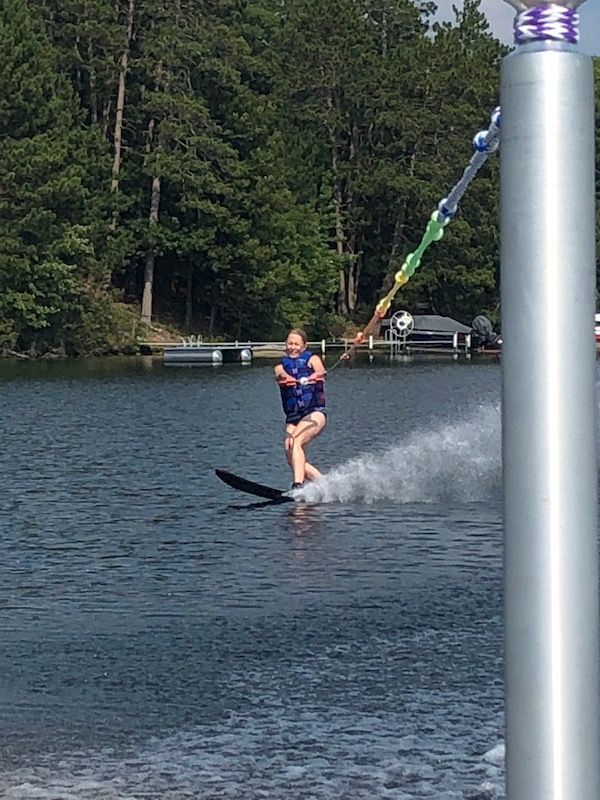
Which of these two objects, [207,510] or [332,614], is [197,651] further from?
[207,510]

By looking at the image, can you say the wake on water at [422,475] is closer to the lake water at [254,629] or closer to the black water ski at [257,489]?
the lake water at [254,629]

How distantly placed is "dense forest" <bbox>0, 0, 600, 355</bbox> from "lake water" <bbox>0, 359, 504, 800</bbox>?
4034 centimetres

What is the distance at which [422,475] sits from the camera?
15.6 meters

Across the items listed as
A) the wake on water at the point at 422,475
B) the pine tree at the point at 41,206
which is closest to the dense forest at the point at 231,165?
the pine tree at the point at 41,206

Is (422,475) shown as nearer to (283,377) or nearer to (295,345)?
(283,377)

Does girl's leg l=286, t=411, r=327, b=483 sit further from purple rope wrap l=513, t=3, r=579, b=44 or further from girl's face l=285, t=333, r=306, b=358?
purple rope wrap l=513, t=3, r=579, b=44

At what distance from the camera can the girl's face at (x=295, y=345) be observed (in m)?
13.7

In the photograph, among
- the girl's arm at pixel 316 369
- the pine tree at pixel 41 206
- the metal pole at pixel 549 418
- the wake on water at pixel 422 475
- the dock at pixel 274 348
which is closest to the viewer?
the metal pole at pixel 549 418

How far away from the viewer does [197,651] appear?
7.82 m

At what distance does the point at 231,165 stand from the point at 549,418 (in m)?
63.3

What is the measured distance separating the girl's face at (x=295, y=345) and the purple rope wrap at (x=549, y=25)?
11.8 m

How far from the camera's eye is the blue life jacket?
14.0m

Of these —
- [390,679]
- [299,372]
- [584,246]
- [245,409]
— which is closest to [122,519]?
[299,372]

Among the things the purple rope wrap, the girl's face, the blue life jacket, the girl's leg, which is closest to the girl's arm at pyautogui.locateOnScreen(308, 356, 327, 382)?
the blue life jacket
